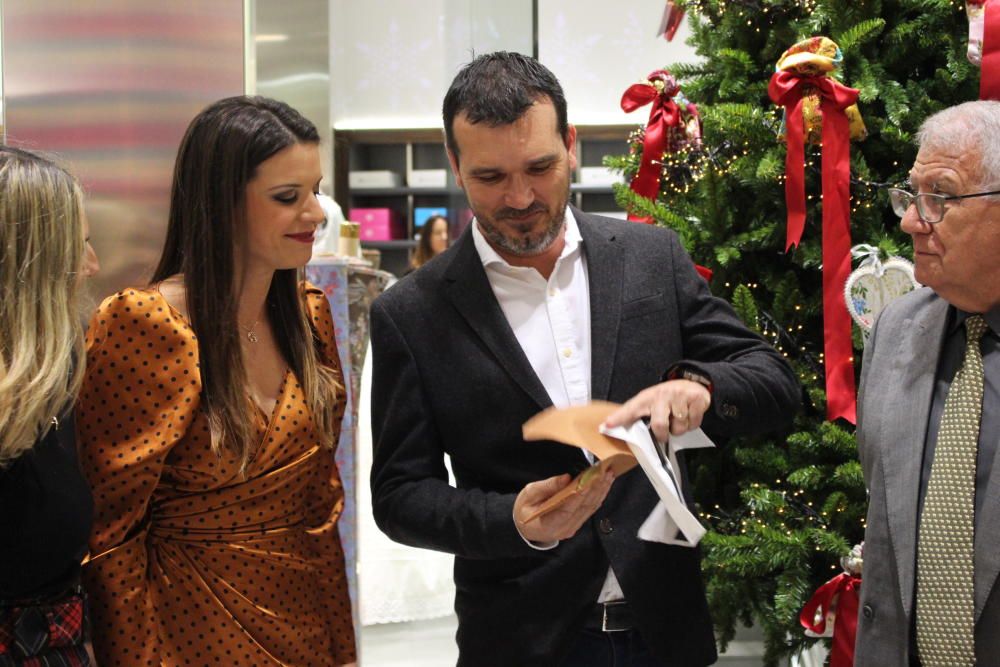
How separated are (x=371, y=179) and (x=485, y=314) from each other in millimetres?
7927

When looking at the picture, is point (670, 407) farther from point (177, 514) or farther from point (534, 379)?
point (177, 514)

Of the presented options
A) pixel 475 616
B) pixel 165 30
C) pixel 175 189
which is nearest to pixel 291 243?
pixel 175 189

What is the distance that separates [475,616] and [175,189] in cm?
96

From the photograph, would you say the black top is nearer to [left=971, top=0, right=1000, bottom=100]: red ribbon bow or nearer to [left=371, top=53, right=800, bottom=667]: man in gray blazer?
[left=371, top=53, right=800, bottom=667]: man in gray blazer

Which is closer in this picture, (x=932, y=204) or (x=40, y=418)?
(x=40, y=418)

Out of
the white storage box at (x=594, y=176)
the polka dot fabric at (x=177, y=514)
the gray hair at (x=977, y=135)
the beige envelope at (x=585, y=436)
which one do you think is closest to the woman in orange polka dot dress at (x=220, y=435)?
the polka dot fabric at (x=177, y=514)

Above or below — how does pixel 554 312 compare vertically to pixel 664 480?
above

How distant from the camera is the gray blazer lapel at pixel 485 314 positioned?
2.01 m

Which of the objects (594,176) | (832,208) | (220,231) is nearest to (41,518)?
(220,231)

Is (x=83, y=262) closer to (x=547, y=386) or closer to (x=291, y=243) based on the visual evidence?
(x=291, y=243)

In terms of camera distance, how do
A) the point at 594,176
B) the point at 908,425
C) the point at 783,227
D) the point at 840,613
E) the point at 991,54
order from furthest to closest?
the point at 594,176, the point at 783,227, the point at 840,613, the point at 991,54, the point at 908,425

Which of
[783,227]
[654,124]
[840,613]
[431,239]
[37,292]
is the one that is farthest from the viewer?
[431,239]

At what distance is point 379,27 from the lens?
865 centimetres

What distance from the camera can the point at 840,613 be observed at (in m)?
2.71
